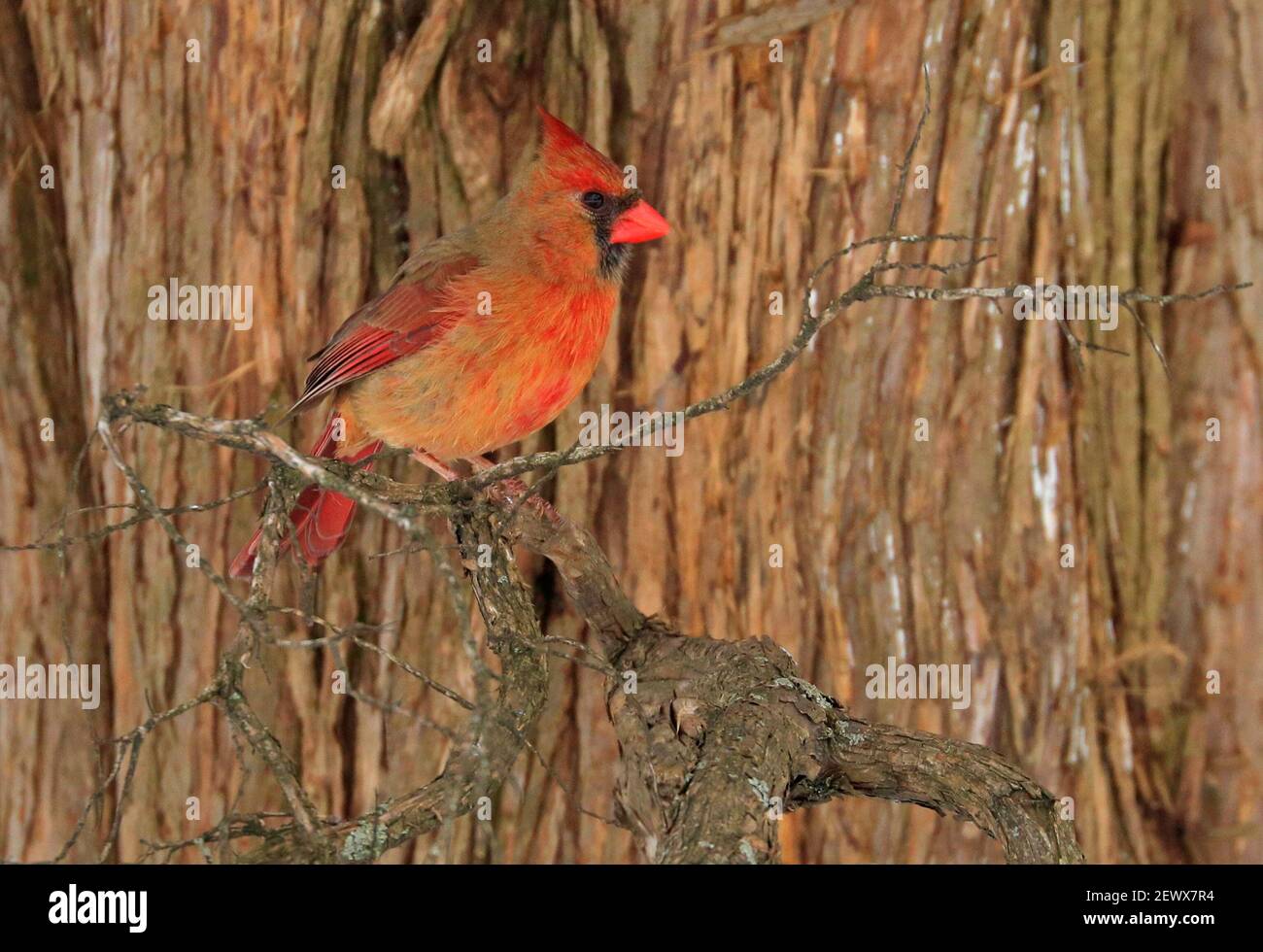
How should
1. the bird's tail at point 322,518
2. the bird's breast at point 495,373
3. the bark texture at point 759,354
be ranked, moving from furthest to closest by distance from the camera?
the bark texture at point 759,354
the bird's tail at point 322,518
the bird's breast at point 495,373

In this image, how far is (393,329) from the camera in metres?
2.38

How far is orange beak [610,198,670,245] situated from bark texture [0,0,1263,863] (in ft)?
1.39

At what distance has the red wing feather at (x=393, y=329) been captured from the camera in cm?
236

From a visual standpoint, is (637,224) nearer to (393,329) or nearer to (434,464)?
(393,329)

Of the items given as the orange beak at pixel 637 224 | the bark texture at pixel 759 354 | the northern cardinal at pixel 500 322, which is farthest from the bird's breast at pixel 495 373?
the bark texture at pixel 759 354

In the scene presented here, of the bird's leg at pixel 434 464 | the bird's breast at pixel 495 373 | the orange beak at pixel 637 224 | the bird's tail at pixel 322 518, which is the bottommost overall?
the bird's tail at pixel 322 518

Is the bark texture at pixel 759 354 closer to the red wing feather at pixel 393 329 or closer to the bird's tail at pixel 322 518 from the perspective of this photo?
the bird's tail at pixel 322 518

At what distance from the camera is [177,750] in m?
2.96

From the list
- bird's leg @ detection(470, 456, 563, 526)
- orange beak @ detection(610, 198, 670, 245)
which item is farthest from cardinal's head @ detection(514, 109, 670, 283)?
bird's leg @ detection(470, 456, 563, 526)

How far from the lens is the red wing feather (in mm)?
2363

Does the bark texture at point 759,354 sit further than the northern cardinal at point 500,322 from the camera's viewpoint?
Yes

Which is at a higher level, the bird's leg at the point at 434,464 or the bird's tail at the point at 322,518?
the bird's leg at the point at 434,464

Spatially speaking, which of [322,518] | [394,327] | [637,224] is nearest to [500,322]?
[394,327]

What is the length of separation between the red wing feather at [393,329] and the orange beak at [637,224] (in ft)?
0.89
